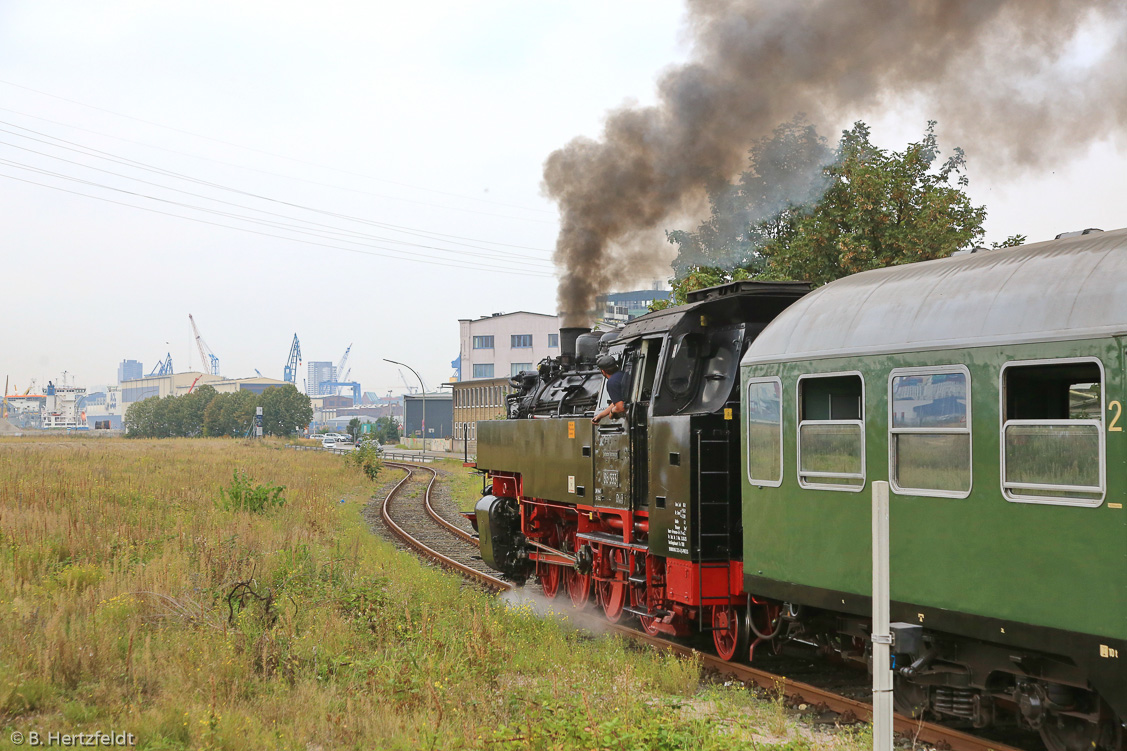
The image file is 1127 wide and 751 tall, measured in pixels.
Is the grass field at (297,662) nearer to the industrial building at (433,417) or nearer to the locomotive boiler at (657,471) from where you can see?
the locomotive boiler at (657,471)

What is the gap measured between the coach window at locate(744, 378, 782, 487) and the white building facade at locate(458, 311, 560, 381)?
73.0 metres

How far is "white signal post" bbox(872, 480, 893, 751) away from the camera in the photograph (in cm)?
404

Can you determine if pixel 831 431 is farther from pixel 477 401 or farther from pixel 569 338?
pixel 477 401

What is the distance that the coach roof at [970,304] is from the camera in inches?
209

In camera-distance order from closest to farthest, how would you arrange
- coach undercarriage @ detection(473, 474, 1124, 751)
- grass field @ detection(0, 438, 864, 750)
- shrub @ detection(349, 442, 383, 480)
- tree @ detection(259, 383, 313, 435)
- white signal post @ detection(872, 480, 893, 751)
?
white signal post @ detection(872, 480, 893, 751) → coach undercarriage @ detection(473, 474, 1124, 751) → grass field @ detection(0, 438, 864, 750) → shrub @ detection(349, 442, 383, 480) → tree @ detection(259, 383, 313, 435)

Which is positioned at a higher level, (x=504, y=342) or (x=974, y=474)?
(x=504, y=342)

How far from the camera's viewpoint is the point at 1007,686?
20.2ft

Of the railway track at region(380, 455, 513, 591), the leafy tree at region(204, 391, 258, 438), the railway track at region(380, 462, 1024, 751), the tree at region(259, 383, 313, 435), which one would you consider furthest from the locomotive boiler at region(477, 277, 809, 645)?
the leafy tree at region(204, 391, 258, 438)

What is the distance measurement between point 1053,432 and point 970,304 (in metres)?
1.05

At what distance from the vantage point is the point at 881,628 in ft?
13.3

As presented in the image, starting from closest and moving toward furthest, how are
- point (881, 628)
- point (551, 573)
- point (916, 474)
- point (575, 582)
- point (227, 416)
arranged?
point (881, 628)
point (916, 474)
point (575, 582)
point (551, 573)
point (227, 416)

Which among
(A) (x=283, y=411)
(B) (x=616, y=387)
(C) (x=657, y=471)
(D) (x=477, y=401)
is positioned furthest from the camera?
(A) (x=283, y=411)

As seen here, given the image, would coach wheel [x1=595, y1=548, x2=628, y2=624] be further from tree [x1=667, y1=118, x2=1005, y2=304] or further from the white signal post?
tree [x1=667, y1=118, x2=1005, y2=304]

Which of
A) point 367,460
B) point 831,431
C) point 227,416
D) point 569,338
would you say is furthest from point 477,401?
point 831,431
